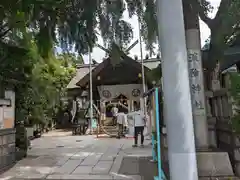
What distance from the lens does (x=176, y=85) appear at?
3223 mm

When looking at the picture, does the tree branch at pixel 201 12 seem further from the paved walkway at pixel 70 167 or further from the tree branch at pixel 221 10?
the paved walkway at pixel 70 167

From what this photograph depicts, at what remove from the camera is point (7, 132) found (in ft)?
19.5

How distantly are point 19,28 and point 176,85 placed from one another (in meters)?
4.57

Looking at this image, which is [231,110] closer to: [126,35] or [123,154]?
[126,35]

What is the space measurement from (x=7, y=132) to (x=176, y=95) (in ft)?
14.6

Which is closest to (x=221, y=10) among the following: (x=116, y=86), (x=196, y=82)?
(x=196, y=82)

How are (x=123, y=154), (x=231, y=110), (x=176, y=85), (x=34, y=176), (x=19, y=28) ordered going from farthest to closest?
(x=123, y=154)
(x=19, y=28)
(x=34, y=176)
(x=231, y=110)
(x=176, y=85)

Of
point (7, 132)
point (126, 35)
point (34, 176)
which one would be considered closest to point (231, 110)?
point (126, 35)

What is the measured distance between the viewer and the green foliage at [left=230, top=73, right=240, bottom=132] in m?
3.92

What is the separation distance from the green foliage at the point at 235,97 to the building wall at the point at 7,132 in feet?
15.8

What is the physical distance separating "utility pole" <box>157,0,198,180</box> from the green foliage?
3.78 ft

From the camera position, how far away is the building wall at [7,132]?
5.73 metres

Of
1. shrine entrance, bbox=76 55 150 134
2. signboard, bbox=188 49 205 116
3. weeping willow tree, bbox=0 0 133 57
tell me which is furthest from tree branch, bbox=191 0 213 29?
shrine entrance, bbox=76 55 150 134

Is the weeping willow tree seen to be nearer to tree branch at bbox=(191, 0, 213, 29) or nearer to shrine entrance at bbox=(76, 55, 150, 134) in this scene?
tree branch at bbox=(191, 0, 213, 29)
